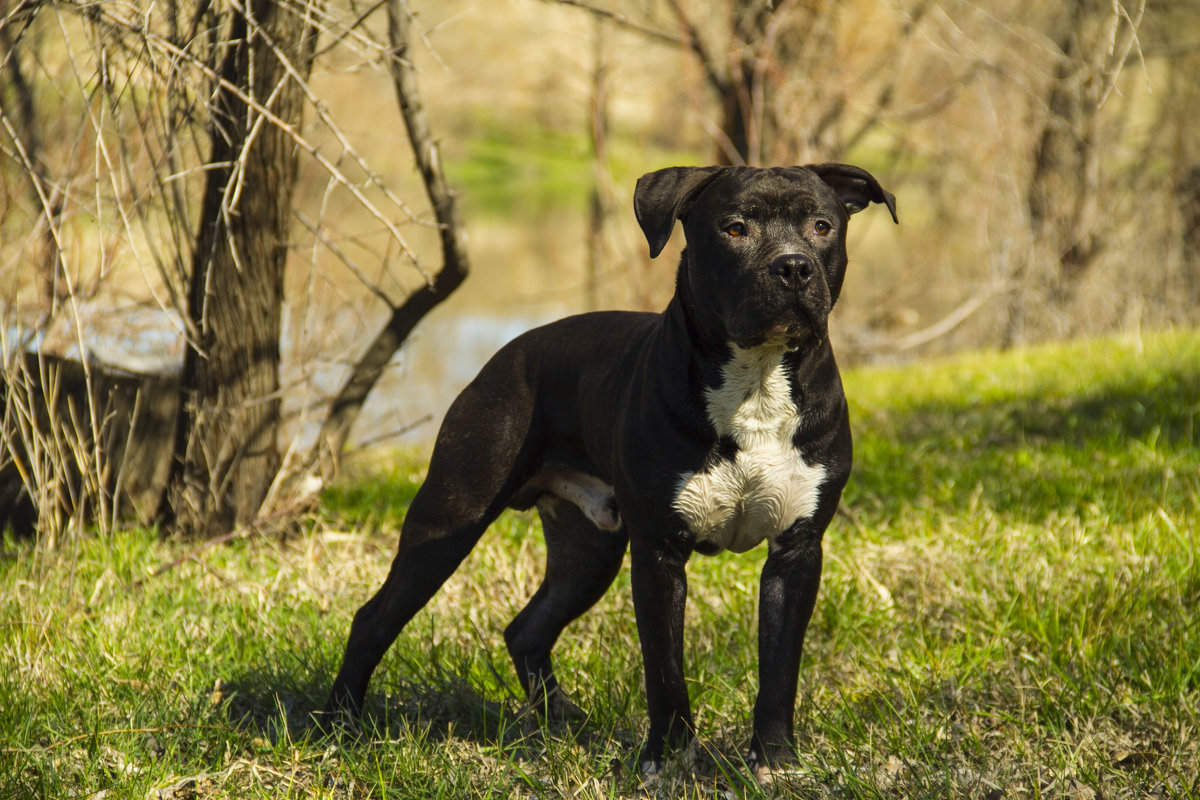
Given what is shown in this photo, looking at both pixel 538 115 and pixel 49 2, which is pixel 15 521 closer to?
pixel 49 2

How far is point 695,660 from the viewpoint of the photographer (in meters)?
3.53

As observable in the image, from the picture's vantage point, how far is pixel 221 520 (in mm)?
5141

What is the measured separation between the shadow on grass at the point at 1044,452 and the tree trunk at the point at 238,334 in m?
2.76

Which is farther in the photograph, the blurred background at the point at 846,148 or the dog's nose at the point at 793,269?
the blurred background at the point at 846,148

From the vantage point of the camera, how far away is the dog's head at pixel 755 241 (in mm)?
2635

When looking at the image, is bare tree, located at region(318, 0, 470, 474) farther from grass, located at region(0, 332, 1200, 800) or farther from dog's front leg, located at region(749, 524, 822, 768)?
dog's front leg, located at region(749, 524, 822, 768)

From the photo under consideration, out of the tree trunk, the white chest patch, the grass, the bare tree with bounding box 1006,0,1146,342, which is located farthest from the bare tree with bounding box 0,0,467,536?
the bare tree with bounding box 1006,0,1146,342

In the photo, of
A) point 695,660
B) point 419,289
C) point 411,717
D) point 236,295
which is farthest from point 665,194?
point 236,295

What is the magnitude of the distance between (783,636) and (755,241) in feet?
3.26

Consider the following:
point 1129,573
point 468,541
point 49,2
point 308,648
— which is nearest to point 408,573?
point 468,541

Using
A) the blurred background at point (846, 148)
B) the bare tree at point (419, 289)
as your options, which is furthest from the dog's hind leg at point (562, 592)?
the blurred background at point (846, 148)

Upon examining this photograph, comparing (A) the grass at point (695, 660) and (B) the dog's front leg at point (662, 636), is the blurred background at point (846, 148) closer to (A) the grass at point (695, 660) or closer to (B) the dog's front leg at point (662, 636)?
(A) the grass at point (695, 660)

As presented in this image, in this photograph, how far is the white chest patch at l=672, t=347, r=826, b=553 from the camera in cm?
277

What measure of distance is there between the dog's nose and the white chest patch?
0.74ft
